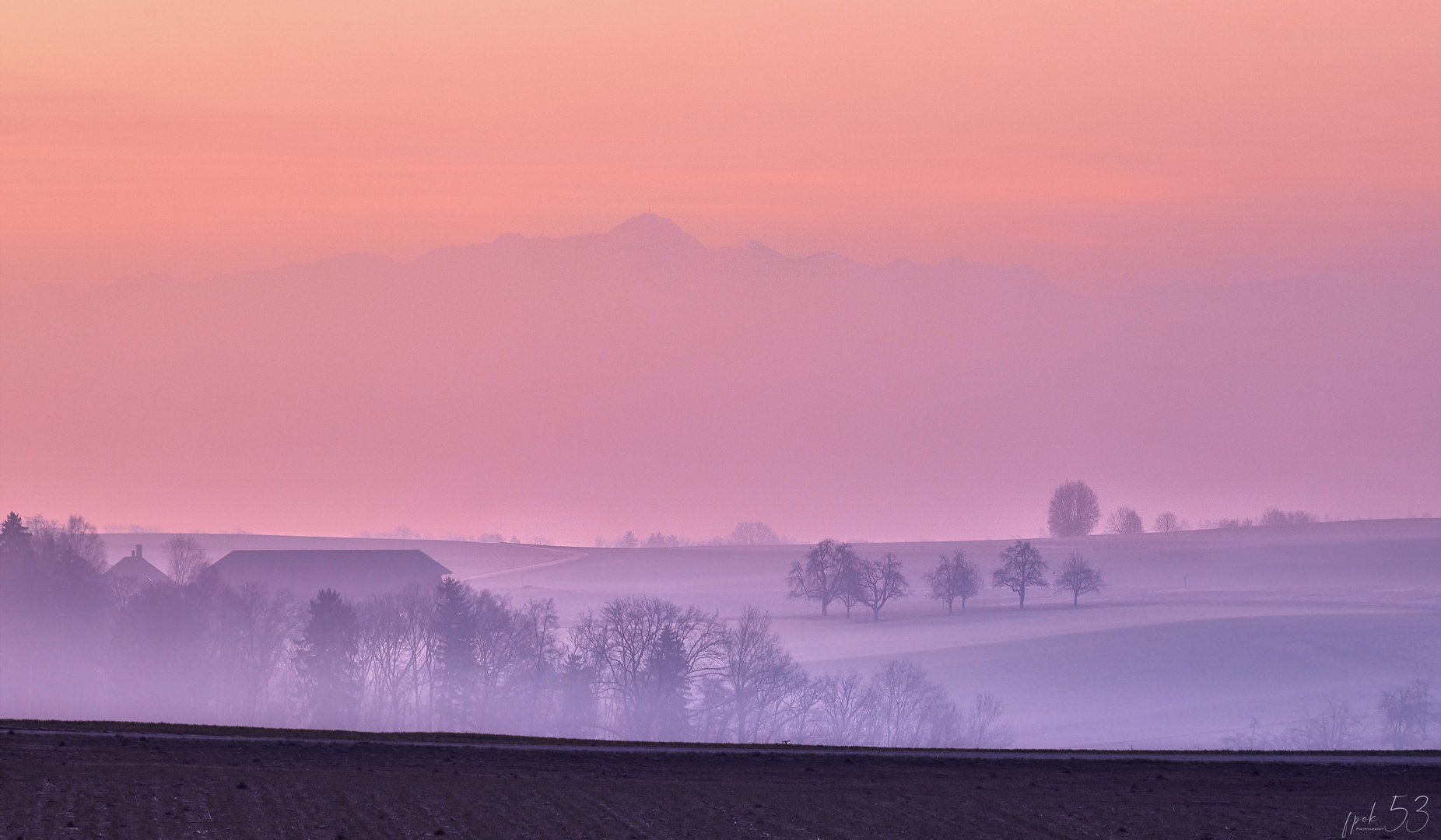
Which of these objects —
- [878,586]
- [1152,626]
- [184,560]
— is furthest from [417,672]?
[184,560]

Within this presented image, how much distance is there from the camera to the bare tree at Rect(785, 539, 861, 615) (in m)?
139

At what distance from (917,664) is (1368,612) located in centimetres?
3817

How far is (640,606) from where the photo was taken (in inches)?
4124

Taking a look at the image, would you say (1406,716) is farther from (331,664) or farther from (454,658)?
(331,664)

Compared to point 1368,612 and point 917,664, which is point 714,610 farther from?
point 1368,612

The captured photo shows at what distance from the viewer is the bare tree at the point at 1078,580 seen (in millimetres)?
141000

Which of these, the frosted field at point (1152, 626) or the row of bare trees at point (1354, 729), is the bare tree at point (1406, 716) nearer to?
the row of bare trees at point (1354, 729)

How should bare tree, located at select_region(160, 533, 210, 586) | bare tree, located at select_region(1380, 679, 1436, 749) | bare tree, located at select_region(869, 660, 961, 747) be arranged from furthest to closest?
bare tree, located at select_region(160, 533, 210, 586), bare tree, located at select_region(869, 660, 961, 747), bare tree, located at select_region(1380, 679, 1436, 749)

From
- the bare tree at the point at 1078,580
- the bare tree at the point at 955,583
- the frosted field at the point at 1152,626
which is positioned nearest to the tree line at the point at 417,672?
the frosted field at the point at 1152,626

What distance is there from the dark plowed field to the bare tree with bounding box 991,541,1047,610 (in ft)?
337

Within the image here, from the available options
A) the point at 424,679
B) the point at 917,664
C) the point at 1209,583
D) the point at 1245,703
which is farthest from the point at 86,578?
the point at 1209,583

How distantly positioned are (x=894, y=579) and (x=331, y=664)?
62437 millimetres

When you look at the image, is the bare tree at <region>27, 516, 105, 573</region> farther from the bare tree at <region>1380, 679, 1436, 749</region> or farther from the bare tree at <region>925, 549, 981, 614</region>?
the bare tree at <region>1380, 679, 1436, 749</region>

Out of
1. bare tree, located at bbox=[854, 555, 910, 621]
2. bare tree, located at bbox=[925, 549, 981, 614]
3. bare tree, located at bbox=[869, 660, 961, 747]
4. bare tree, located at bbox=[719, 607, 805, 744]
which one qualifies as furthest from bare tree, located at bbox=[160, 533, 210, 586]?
bare tree, located at bbox=[869, 660, 961, 747]
